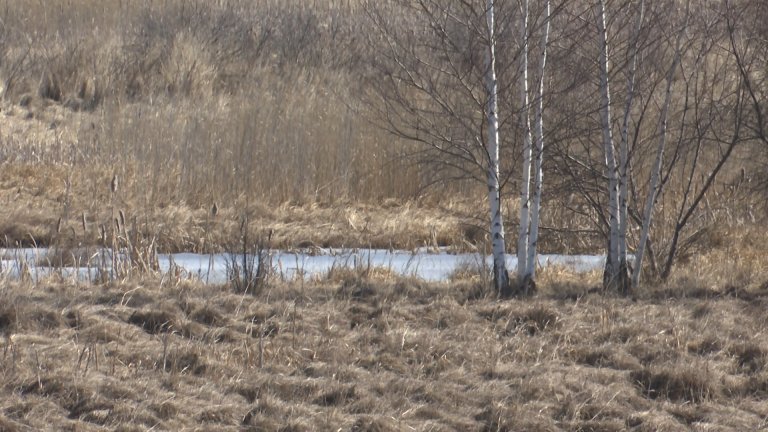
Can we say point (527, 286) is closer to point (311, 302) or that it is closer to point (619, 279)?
point (619, 279)

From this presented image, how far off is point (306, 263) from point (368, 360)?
3658 mm

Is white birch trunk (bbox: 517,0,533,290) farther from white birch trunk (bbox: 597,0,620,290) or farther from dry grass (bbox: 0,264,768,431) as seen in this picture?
white birch trunk (bbox: 597,0,620,290)

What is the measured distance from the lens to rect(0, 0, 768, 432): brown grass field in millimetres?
4836

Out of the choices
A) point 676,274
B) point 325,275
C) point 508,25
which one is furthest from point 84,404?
point 676,274

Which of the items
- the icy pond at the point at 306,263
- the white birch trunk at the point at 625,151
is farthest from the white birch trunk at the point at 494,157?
the white birch trunk at the point at 625,151

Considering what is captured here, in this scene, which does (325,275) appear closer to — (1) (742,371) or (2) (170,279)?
(2) (170,279)

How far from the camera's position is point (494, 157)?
6.92m

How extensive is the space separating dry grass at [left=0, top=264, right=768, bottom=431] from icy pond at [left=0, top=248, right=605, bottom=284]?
717mm

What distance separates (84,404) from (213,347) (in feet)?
3.28

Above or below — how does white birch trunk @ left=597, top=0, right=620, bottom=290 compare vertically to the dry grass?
above

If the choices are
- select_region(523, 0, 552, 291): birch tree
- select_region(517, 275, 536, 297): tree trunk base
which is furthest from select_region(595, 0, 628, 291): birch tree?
select_region(517, 275, 536, 297): tree trunk base

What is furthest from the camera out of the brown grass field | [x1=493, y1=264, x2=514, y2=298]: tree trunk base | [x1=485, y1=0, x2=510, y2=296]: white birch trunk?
[x1=493, y1=264, x2=514, y2=298]: tree trunk base

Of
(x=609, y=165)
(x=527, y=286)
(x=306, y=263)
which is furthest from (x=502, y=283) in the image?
(x=306, y=263)

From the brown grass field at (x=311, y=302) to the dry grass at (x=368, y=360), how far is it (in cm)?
2
